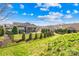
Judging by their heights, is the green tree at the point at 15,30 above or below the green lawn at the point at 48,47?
above

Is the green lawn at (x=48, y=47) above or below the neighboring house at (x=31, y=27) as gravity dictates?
below

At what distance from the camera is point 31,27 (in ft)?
9.07

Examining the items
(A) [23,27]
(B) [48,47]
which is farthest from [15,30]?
(B) [48,47]

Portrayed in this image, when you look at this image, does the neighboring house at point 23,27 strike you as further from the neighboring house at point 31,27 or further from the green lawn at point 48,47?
the green lawn at point 48,47

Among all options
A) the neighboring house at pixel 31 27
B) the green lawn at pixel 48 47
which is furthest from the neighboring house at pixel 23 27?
the green lawn at pixel 48 47

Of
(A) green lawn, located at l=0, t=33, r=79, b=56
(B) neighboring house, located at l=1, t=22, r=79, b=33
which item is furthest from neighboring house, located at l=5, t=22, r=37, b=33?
(A) green lawn, located at l=0, t=33, r=79, b=56

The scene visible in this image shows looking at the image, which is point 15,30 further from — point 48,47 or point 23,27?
point 48,47

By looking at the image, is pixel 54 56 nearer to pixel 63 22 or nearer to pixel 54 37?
pixel 54 37

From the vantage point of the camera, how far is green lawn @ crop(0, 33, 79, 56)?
107 inches

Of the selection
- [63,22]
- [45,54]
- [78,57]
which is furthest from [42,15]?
[78,57]

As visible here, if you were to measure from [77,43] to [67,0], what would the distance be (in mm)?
536

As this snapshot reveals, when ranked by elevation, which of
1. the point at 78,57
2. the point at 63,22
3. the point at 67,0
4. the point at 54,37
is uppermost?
the point at 67,0

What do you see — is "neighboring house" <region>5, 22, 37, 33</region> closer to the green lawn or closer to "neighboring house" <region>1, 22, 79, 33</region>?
"neighboring house" <region>1, 22, 79, 33</region>

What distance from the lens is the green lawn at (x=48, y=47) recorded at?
2.72 m
